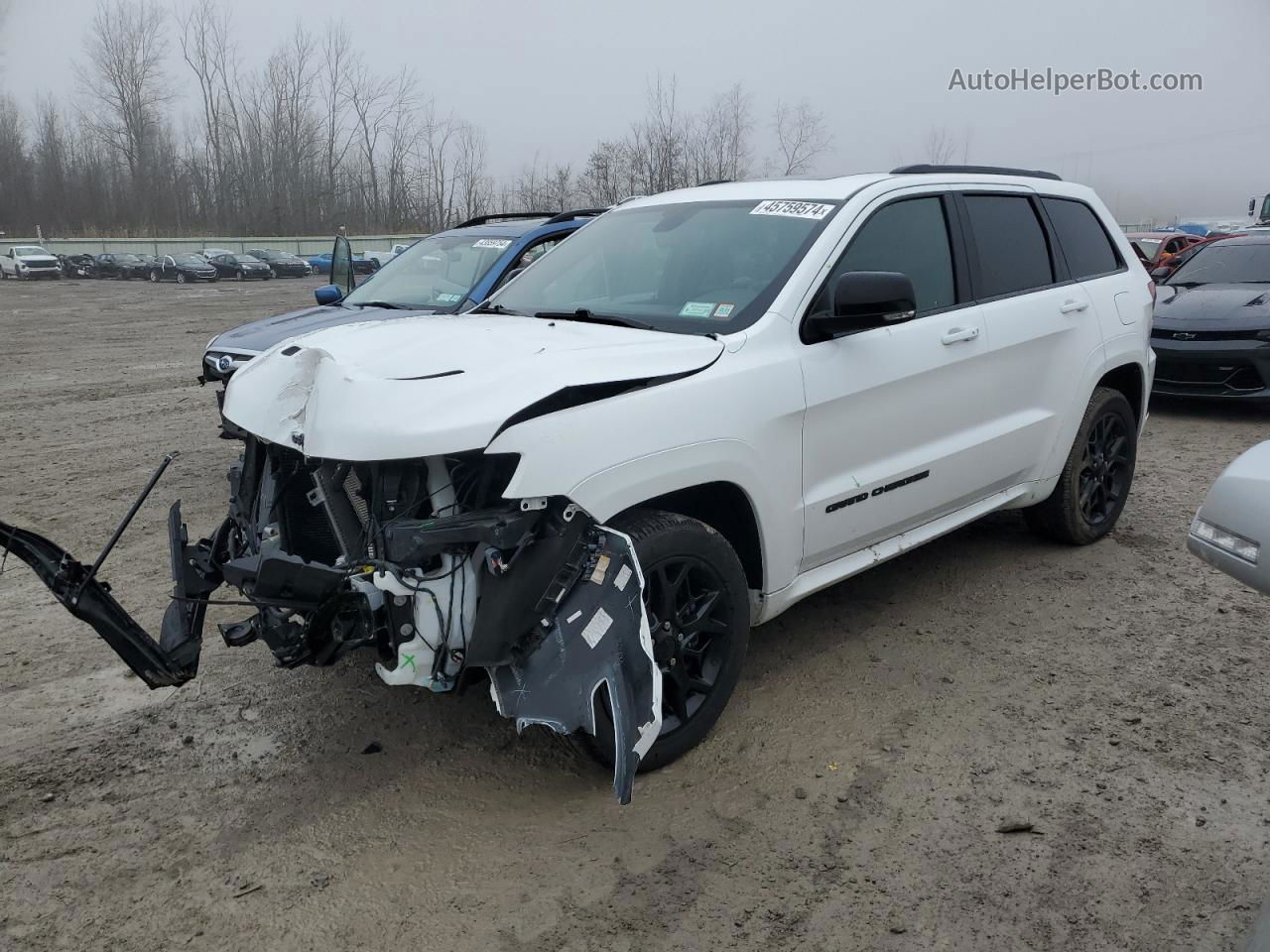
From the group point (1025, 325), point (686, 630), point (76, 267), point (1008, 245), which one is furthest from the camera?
point (76, 267)

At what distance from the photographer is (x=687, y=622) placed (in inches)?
135

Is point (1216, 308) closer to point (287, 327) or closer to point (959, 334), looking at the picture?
point (959, 334)

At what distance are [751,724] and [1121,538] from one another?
317cm

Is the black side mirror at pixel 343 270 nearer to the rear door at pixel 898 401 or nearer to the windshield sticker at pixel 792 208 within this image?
the windshield sticker at pixel 792 208

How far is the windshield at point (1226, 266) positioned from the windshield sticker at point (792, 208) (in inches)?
315

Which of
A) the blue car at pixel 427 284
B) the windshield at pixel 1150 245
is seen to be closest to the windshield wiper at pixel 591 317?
the blue car at pixel 427 284

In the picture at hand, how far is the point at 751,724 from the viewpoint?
3.78 meters

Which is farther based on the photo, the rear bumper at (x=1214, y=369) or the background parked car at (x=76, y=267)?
the background parked car at (x=76, y=267)

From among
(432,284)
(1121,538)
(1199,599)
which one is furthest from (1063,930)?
(432,284)

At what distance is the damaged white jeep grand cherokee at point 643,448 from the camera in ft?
9.86

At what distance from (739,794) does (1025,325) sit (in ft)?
8.79

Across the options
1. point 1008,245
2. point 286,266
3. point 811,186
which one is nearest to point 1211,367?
point 1008,245

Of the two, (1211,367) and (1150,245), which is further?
(1150,245)

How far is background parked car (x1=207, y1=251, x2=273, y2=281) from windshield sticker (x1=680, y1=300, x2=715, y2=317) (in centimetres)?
4485
